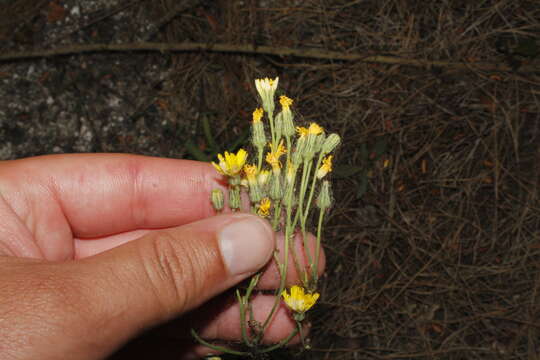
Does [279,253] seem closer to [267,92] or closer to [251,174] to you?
[251,174]

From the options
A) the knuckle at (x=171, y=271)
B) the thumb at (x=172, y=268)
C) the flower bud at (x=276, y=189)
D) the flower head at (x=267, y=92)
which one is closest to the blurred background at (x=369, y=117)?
the flower head at (x=267, y=92)

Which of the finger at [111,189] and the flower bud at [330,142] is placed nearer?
the flower bud at [330,142]

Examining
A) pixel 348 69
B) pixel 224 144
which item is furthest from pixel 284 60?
pixel 224 144

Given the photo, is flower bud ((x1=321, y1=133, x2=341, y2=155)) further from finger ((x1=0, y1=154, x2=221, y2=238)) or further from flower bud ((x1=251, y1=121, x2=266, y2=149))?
finger ((x1=0, y1=154, x2=221, y2=238))

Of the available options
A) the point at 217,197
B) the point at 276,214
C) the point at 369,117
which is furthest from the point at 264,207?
the point at 369,117

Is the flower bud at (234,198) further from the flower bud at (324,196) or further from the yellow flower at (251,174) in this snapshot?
the flower bud at (324,196)

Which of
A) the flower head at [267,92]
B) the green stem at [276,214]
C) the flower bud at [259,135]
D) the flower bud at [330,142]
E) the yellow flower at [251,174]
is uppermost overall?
the flower head at [267,92]

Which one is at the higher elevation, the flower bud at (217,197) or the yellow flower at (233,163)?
the yellow flower at (233,163)

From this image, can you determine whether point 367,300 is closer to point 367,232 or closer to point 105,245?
point 367,232

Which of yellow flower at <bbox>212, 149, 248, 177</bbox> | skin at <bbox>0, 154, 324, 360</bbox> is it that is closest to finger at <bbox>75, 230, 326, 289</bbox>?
skin at <bbox>0, 154, 324, 360</bbox>

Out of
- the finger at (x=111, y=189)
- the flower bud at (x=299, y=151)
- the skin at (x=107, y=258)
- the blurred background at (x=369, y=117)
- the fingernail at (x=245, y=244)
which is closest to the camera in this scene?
the skin at (x=107, y=258)
